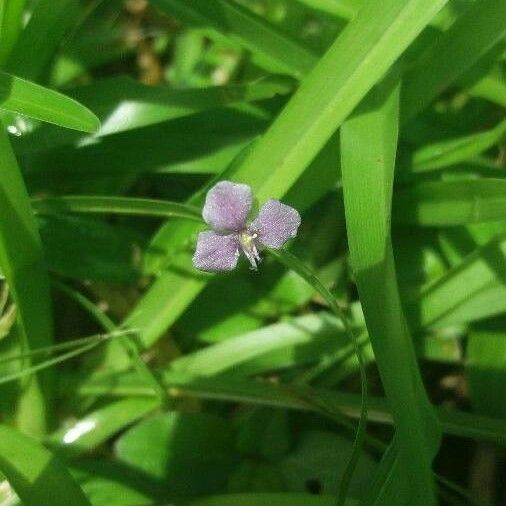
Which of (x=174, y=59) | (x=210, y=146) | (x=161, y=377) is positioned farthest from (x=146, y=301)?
(x=174, y=59)

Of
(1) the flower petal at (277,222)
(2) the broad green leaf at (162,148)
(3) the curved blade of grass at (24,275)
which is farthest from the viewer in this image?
(2) the broad green leaf at (162,148)

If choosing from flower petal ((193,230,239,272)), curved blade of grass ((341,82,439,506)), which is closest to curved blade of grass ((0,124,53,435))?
flower petal ((193,230,239,272))

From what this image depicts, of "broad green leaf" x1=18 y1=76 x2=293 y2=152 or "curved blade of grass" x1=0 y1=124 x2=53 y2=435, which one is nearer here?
"curved blade of grass" x1=0 y1=124 x2=53 y2=435

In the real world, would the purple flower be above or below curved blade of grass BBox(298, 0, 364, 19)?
below

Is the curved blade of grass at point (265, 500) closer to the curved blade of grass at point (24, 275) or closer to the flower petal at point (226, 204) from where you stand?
the curved blade of grass at point (24, 275)

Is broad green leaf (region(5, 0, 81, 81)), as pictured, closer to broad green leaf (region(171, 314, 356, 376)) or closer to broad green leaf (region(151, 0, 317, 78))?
broad green leaf (region(151, 0, 317, 78))

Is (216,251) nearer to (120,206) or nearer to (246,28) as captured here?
(120,206)

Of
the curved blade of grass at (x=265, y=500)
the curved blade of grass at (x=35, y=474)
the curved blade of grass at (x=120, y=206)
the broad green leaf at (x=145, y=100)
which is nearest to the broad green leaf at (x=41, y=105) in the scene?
the curved blade of grass at (x=120, y=206)

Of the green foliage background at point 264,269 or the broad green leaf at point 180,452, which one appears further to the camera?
the broad green leaf at point 180,452
